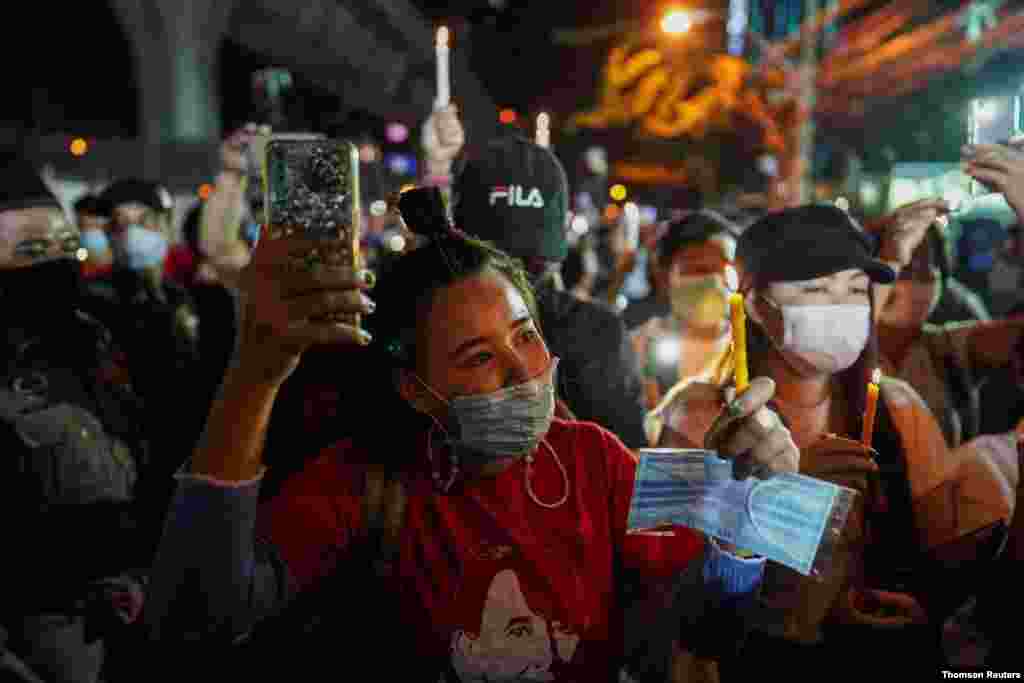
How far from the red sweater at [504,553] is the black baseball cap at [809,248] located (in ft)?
3.56

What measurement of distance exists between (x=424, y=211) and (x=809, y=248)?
1375mm

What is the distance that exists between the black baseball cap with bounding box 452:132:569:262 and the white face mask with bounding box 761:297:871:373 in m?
1.11

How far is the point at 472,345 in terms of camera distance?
2023mm

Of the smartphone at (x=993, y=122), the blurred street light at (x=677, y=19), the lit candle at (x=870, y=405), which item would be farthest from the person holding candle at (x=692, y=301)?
the blurred street light at (x=677, y=19)

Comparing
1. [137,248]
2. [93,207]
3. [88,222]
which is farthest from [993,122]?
[88,222]

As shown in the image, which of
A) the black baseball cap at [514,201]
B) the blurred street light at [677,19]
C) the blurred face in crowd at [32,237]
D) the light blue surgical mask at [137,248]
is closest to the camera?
the blurred face in crowd at [32,237]

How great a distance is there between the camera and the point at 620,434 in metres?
3.13

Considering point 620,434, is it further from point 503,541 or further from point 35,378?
point 35,378

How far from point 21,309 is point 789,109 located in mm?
19948

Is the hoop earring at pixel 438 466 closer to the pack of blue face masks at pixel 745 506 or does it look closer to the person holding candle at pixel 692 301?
the pack of blue face masks at pixel 745 506

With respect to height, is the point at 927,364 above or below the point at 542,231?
below

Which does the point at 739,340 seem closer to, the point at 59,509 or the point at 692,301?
the point at 59,509

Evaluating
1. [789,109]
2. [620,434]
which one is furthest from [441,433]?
[789,109]

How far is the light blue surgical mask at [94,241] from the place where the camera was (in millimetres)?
6504
